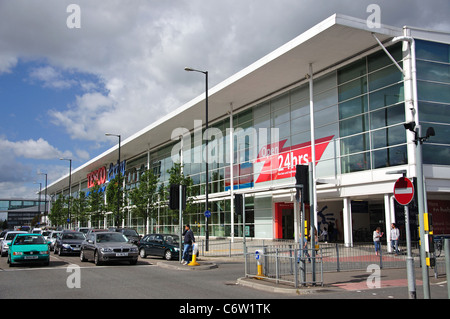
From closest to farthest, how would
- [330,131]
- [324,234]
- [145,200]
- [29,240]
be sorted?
[29,240] → [330,131] → [324,234] → [145,200]

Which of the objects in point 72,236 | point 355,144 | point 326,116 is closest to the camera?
point 355,144

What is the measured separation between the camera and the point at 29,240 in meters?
20.4

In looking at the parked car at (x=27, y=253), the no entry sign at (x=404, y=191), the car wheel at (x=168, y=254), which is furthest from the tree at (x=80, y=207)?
the no entry sign at (x=404, y=191)

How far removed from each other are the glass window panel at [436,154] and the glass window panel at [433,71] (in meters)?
3.80

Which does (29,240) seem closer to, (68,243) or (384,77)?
(68,243)

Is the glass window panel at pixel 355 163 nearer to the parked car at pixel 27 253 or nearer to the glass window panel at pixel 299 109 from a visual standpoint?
the glass window panel at pixel 299 109

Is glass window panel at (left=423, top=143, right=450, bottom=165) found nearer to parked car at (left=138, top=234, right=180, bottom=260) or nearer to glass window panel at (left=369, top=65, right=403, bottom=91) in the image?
glass window panel at (left=369, top=65, right=403, bottom=91)

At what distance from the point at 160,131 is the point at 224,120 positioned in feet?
34.4

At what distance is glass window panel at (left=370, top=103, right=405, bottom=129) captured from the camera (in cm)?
2425

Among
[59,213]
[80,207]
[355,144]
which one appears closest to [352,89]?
[355,144]

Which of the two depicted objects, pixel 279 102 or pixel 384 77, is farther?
pixel 279 102

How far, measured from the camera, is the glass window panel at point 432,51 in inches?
966

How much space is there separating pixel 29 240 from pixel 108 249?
4201mm

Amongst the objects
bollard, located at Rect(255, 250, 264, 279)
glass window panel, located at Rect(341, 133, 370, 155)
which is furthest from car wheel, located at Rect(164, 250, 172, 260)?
glass window panel, located at Rect(341, 133, 370, 155)
